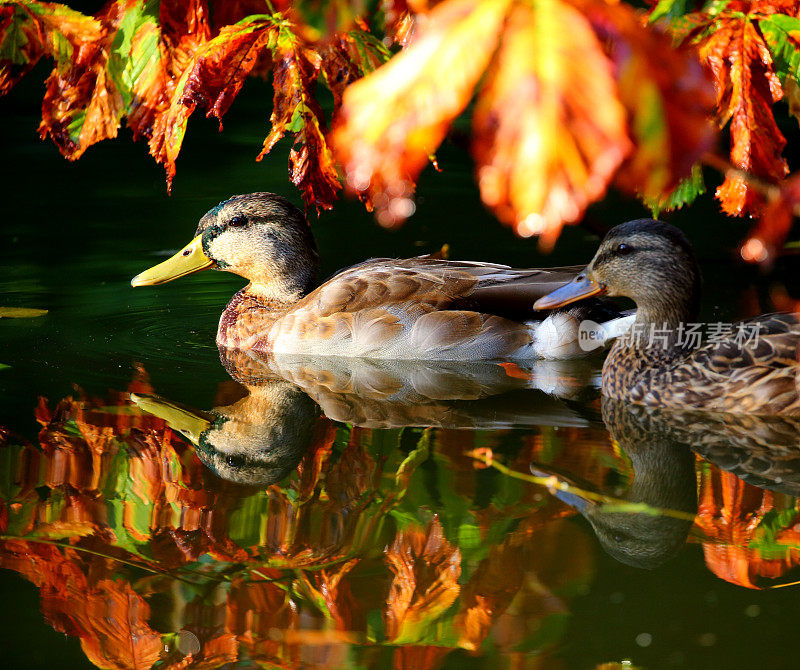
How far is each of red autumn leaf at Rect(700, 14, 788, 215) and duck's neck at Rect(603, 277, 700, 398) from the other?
1.39m

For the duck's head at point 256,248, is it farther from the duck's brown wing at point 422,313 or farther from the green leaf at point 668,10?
the green leaf at point 668,10

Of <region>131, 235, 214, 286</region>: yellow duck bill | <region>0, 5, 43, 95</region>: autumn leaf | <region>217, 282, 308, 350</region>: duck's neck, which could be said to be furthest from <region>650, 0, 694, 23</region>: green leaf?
<region>131, 235, 214, 286</region>: yellow duck bill

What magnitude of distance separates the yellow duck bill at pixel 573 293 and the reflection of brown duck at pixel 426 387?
461 millimetres

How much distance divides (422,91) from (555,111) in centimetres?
24

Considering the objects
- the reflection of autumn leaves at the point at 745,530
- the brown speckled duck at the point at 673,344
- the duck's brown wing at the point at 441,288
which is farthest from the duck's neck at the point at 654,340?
the reflection of autumn leaves at the point at 745,530

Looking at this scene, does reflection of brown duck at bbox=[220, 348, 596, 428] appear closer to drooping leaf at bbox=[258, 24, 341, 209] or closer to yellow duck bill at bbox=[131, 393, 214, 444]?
yellow duck bill at bbox=[131, 393, 214, 444]

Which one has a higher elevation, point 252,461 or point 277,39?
point 277,39

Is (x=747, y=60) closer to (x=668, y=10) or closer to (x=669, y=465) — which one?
(x=668, y=10)

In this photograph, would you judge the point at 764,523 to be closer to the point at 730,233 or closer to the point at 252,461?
the point at 252,461

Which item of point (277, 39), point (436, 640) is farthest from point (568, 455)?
point (277, 39)

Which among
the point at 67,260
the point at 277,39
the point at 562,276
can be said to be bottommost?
A: the point at 67,260

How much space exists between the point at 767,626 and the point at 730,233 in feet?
22.6

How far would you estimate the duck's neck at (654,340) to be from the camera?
19.3 ft

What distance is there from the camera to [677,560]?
12.1ft
